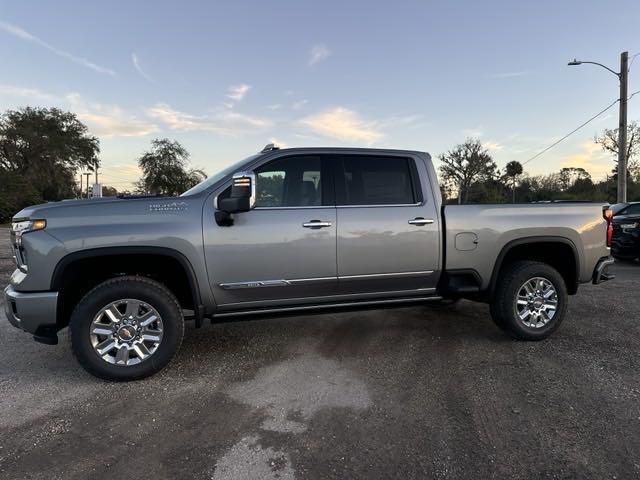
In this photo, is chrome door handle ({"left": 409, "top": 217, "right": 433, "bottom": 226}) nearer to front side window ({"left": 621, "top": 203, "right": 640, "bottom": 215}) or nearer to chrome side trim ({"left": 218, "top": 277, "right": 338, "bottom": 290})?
chrome side trim ({"left": 218, "top": 277, "right": 338, "bottom": 290})

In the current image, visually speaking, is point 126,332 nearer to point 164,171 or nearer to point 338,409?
point 338,409

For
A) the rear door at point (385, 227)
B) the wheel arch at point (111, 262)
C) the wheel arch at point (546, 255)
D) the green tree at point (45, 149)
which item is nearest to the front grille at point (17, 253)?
the wheel arch at point (111, 262)

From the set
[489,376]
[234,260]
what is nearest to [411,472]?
[489,376]

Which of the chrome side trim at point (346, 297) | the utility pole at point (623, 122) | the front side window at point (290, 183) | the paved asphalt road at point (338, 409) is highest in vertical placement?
the utility pole at point (623, 122)

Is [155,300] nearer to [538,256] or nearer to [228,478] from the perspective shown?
[228,478]

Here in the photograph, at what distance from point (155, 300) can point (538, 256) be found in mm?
4029

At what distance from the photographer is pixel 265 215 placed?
4.03 m

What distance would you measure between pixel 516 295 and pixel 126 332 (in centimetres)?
369

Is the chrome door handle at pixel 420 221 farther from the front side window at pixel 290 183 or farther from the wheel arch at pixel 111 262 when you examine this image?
the wheel arch at pixel 111 262

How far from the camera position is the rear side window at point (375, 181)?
438 centimetres

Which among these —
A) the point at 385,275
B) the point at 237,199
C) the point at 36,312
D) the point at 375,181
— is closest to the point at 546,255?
the point at 385,275

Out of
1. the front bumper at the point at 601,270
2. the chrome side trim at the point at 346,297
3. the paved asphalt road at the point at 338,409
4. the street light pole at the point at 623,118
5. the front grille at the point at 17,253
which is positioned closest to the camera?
the paved asphalt road at the point at 338,409

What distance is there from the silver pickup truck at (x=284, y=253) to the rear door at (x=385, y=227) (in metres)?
0.01

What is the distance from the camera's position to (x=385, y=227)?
4.32 metres
